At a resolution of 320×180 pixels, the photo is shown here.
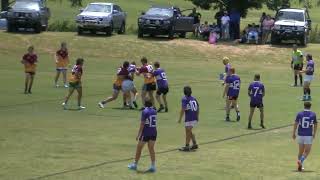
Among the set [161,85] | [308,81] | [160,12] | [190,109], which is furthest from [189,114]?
[160,12]

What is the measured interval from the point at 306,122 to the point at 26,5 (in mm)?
36136

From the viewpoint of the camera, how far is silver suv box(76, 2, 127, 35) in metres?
49.3

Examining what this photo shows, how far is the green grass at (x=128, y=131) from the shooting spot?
55.5ft

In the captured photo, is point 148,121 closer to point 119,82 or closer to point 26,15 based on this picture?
point 119,82

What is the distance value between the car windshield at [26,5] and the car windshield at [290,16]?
50.8ft

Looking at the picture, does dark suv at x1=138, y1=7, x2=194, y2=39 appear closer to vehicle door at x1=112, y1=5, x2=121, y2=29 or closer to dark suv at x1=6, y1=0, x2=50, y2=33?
vehicle door at x1=112, y1=5, x2=121, y2=29

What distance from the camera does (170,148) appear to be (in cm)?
1970

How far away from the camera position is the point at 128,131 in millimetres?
22188

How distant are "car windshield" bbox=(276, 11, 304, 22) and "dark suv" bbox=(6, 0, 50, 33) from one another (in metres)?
15.2

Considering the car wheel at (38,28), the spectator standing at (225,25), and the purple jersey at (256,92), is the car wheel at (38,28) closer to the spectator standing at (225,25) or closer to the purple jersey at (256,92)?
the spectator standing at (225,25)

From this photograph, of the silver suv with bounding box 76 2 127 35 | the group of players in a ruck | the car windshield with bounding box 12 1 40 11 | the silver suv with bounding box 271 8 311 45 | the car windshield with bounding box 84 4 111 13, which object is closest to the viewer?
the group of players in a ruck

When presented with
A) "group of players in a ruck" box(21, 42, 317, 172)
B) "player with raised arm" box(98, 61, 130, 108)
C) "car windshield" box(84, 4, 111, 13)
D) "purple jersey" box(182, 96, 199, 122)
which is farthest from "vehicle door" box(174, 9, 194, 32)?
"purple jersey" box(182, 96, 199, 122)

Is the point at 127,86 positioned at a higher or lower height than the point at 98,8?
lower

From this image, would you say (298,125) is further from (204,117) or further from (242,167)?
(204,117)
